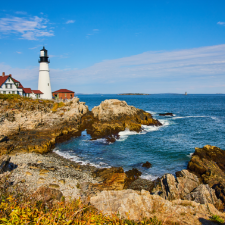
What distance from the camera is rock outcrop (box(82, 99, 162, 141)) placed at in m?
38.4

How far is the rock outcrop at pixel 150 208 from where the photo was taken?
297 inches

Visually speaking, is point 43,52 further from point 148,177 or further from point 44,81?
point 148,177

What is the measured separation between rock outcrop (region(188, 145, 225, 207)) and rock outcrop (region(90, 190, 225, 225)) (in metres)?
7.87

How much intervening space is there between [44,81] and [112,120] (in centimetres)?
2381

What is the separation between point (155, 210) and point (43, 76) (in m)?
49.4

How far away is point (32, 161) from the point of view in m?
22.4

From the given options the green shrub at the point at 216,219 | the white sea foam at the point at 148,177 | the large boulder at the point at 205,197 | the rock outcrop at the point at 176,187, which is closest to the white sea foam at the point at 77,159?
the white sea foam at the point at 148,177

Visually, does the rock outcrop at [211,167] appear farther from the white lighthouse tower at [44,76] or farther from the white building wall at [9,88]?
the white building wall at [9,88]

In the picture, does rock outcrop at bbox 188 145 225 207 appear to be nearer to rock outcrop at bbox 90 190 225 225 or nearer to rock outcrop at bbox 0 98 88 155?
rock outcrop at bbox 90 190 225 225

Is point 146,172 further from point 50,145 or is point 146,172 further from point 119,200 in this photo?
point 50,145

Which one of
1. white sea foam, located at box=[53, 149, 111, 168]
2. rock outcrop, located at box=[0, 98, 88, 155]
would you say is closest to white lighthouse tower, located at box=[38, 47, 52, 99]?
rock outcrop, located at box=[0, 98, 88, 155]

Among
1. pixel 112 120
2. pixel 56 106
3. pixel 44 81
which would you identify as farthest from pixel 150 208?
pixel 44 81

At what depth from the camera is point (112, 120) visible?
141 ft

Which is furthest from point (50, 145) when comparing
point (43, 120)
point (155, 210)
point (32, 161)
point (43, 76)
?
point (43, 76)
